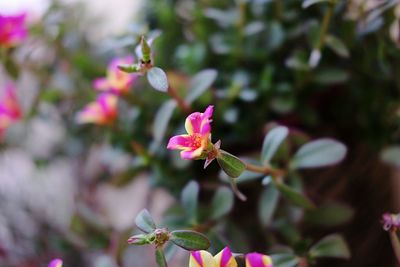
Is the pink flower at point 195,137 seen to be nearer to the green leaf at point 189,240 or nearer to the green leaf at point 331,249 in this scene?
the green leaf at point 189,240

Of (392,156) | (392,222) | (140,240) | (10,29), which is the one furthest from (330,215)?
(10,29)

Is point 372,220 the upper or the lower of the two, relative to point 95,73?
lower

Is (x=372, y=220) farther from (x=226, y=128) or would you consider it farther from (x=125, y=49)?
(x=125, y=49)

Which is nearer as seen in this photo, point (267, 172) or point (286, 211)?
point (267, 172)

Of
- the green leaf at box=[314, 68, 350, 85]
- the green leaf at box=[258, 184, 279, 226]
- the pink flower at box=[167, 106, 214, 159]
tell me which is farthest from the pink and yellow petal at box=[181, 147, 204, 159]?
the green leaf at box=[314, 68, 350, 85]

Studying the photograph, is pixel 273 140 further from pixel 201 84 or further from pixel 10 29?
pixel 10 29

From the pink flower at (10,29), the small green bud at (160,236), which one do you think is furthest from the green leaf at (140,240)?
the pink flower at (10,29)

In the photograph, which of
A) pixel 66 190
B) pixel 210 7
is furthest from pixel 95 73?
pixel 66 190
